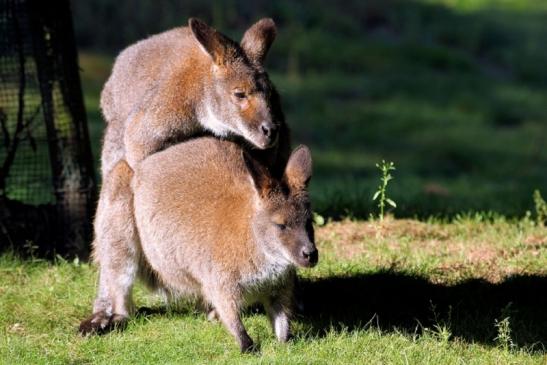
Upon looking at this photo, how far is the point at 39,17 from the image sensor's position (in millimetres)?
8617

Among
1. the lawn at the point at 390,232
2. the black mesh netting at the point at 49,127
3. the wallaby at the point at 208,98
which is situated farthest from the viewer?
the black mesh netting at the point at 49,127

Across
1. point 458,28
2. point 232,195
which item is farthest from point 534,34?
point 232,195

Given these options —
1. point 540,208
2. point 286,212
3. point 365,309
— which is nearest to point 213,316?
point 365,309

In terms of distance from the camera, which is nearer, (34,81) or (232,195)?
(232,195)

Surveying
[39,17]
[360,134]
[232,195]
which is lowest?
[360,134]

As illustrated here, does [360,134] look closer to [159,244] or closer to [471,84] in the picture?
[471,84]

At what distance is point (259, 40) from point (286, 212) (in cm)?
155

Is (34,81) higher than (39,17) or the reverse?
the reverse

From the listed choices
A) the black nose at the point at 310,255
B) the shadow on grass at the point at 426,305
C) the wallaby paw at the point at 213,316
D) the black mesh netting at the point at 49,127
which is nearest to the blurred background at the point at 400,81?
the black mesh netting at the point at 49,127

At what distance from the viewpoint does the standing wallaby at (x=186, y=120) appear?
23.7ft

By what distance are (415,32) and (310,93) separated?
3823 mm

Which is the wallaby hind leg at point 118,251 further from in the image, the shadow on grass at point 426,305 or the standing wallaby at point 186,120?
the shadow on grass at point 426,305

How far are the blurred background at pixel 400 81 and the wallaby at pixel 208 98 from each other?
15.3ft

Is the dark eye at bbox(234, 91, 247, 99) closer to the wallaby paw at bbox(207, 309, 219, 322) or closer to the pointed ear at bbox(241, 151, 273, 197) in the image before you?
the pointed ear at bbox(241, 151, 273, 197)
